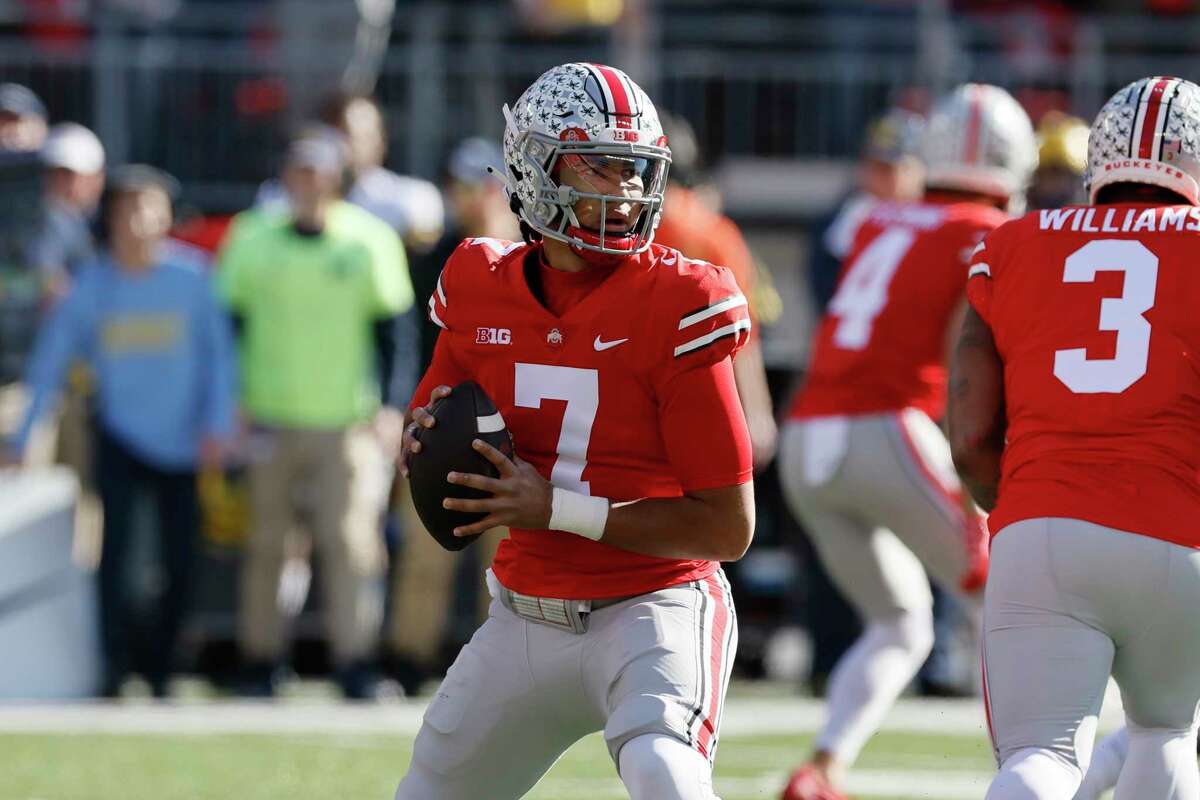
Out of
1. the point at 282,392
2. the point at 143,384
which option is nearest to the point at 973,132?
the point at 282,392

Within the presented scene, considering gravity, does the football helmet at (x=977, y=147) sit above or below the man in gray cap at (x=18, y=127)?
above

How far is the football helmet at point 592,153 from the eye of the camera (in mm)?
3900

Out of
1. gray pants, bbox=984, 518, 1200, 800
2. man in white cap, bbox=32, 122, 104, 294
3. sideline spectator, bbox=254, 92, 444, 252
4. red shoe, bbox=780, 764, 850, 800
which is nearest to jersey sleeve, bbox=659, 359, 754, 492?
gray pants, bbox=984, 518, 1200, 800

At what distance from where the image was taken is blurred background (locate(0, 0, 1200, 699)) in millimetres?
8836

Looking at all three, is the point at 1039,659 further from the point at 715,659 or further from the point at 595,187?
the point at 595,187

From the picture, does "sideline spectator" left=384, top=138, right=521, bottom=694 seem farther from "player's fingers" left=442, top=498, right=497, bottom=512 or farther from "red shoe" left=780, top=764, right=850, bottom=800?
"player's fingers" left=442, top=498, right=497, bottom=512

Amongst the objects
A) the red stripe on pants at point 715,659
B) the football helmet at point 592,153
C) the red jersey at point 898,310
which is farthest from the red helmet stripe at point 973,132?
the red stripe on pants at point 715,659

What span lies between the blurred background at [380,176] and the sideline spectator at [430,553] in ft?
0.04

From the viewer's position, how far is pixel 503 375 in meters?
3.97

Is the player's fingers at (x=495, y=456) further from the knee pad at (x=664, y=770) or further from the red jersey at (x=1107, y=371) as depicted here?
the red jersey at (x=1107, y=371)

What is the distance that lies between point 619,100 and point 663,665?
1012 millimetres

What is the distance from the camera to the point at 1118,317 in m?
3.98

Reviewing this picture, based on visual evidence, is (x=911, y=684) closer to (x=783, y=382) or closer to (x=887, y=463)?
(x=783, y=382)

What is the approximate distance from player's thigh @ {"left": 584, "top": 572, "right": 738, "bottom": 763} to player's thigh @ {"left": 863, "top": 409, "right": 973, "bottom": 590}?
2.24 m
